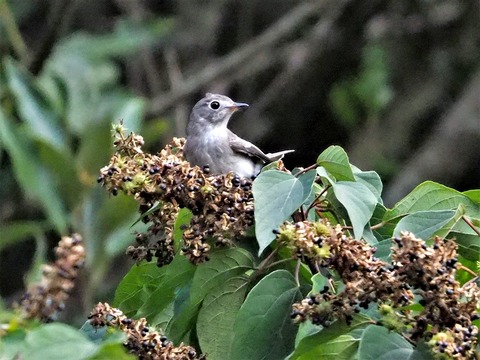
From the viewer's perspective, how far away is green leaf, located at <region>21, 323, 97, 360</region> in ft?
7.25

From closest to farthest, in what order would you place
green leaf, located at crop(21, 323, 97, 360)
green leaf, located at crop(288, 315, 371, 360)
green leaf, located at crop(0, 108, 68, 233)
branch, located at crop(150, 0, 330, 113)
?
1. green leaf, located at crop(21, 323, 97, 360)
2. green leaf, located at crop(288, 315, 371, 360)
3. green leaf, located at crop(0, 108, 68, 233)
4. branch, located at crop(150, 0, 330, 113)

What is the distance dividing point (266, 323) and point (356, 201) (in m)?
0.44

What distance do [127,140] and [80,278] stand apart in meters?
5.67

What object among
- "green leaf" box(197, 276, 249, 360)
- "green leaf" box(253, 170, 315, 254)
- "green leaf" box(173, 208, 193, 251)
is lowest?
"green leaf" box(197, 276, 249, 360)

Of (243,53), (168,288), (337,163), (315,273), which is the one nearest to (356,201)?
(337,163)

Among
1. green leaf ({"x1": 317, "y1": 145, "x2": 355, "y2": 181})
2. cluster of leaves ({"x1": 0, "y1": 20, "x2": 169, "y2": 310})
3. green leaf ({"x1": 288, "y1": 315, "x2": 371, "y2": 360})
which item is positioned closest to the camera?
green leaf ({"x1": 288, "y1": 315, "x2": 371, "y2": 360})

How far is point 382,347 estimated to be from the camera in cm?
276

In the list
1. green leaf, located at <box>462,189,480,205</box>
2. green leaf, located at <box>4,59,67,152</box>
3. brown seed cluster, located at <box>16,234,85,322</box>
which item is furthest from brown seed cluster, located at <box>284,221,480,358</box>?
green leaf, located at <box>4,59,67,152</box>

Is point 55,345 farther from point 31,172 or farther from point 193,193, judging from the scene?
point 31,172

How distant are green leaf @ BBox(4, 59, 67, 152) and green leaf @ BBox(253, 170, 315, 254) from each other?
5485mm

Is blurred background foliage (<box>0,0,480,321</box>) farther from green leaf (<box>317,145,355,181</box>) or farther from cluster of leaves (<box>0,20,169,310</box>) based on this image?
green leaf (<box>317,145,355,181</box>)

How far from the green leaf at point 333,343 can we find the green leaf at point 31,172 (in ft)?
18.0

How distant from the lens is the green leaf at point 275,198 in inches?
118

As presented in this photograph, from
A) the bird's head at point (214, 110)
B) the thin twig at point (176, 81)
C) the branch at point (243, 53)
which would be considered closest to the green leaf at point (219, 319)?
the bird's head at point (214, 110)
